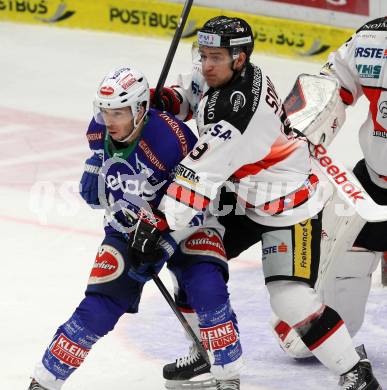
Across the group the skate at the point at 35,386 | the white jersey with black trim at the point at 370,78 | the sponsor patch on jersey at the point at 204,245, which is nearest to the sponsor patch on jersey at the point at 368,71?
the white jersey with black trim at the point at 370,78

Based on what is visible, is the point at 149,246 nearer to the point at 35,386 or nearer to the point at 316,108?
the point at 35,386

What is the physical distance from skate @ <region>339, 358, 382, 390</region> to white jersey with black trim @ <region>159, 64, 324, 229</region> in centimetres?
60

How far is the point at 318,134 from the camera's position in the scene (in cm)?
527

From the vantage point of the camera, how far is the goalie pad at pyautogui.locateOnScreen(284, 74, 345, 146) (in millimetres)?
5258

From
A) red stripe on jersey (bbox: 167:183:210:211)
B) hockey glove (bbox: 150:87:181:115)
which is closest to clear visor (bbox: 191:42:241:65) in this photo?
hockey glove (bbox: 150:87:181:115)

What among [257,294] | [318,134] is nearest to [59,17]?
[257,294]

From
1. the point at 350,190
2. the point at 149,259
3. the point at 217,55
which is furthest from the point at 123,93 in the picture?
the point at 350,190

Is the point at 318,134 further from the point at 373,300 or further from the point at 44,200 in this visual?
the point at 44,200

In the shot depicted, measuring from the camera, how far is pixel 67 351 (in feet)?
15.7

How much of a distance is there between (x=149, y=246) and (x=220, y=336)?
1.38ft

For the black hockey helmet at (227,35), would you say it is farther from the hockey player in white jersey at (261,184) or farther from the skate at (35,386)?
the skate at (35,386)

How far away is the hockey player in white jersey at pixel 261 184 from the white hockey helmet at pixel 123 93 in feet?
0.72

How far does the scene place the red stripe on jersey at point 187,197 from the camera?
4.74 meters

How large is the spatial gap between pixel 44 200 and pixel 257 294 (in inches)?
63.4
